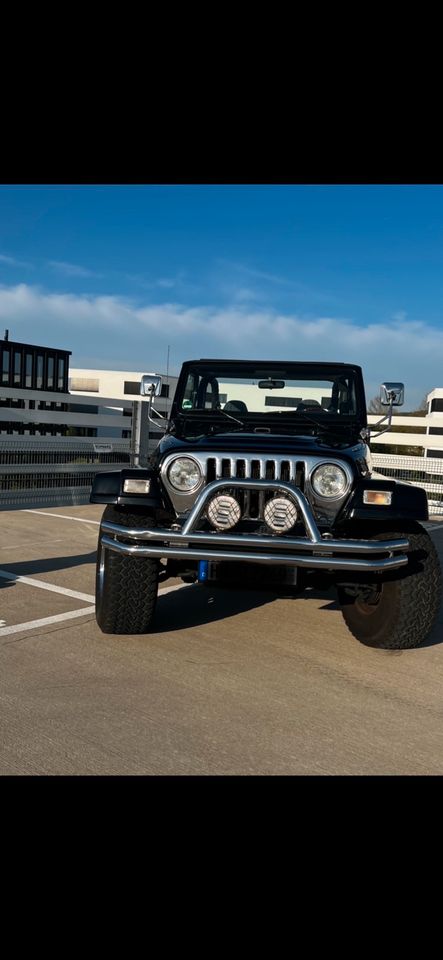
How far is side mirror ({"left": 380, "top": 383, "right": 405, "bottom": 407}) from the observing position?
16.0 ft

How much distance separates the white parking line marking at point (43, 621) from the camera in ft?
13.1

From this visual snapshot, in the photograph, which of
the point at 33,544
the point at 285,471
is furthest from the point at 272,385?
the point at 33,544

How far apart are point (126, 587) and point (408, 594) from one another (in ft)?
5.33

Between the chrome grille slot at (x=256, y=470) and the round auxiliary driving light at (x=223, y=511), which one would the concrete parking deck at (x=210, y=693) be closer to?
the round auxiliary driving light at (x=223, y=511)

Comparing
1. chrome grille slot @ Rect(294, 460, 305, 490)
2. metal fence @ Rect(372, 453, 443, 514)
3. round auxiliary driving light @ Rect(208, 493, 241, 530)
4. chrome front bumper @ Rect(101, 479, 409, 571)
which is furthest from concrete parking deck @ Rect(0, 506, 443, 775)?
metal fence @ Rect(372, 453, 443, 514)

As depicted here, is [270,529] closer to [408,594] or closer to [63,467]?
[408,594]

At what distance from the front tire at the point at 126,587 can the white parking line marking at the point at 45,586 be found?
99cm

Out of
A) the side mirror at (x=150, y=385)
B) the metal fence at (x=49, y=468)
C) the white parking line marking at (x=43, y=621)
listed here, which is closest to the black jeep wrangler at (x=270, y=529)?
the white parking line marking at (x=43, y=621)

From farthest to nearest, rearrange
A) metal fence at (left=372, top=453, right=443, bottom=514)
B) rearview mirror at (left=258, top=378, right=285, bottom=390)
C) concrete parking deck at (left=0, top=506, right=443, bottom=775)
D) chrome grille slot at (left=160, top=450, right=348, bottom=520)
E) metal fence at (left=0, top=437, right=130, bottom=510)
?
metal fence at (left=372, top=453, right=443, bottom=514) < metal fence at (left=0, top=437, right=130, bottom=510) < rearview mirror at (left=258, top=378, right=285, bottom=390) < chrome grille slot at (left=160, top=450, right=348, bottom=520) < concrete parking deck at (left=0, top=506, right=443, bottom=775)

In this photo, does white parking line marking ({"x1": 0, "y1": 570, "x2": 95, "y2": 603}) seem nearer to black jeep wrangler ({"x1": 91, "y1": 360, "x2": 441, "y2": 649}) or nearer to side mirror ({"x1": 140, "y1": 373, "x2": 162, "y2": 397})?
black jeep wrangler ({"x1": 91, "y1": 360, "x2": 441, "y2": 649})

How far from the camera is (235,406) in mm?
4891
